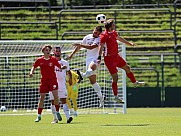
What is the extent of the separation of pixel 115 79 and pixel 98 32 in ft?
5.13

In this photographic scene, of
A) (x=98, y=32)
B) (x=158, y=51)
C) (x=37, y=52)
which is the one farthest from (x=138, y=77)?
(x=98, y=32)

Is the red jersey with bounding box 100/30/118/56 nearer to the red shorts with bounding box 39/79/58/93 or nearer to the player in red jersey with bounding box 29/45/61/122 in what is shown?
the player in red jersey with bounding box 29/45/61/122

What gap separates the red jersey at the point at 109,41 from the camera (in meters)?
17.9

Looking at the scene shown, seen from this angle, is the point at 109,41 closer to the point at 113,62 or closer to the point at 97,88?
the point at 113,62

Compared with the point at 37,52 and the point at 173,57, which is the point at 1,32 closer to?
the point at 173,57

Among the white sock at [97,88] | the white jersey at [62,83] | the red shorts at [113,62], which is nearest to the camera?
the red shorts at [113,62]

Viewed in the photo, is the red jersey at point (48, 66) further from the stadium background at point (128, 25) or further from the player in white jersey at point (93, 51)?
the stadium background at point (128, 25)

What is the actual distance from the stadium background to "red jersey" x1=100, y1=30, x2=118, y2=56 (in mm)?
14547

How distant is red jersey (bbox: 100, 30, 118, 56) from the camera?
704 inches

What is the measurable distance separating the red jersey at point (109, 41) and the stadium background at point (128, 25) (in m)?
14.5

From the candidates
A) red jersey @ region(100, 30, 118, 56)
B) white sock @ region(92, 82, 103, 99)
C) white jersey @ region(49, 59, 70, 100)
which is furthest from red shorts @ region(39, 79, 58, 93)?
white sock @ region(92, 82, 103, 99)

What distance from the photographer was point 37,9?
137 feet

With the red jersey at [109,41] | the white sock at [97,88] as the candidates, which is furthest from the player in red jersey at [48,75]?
the white sock at [97,88]

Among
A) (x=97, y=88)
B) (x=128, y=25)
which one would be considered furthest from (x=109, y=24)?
(x=128, y=25)
